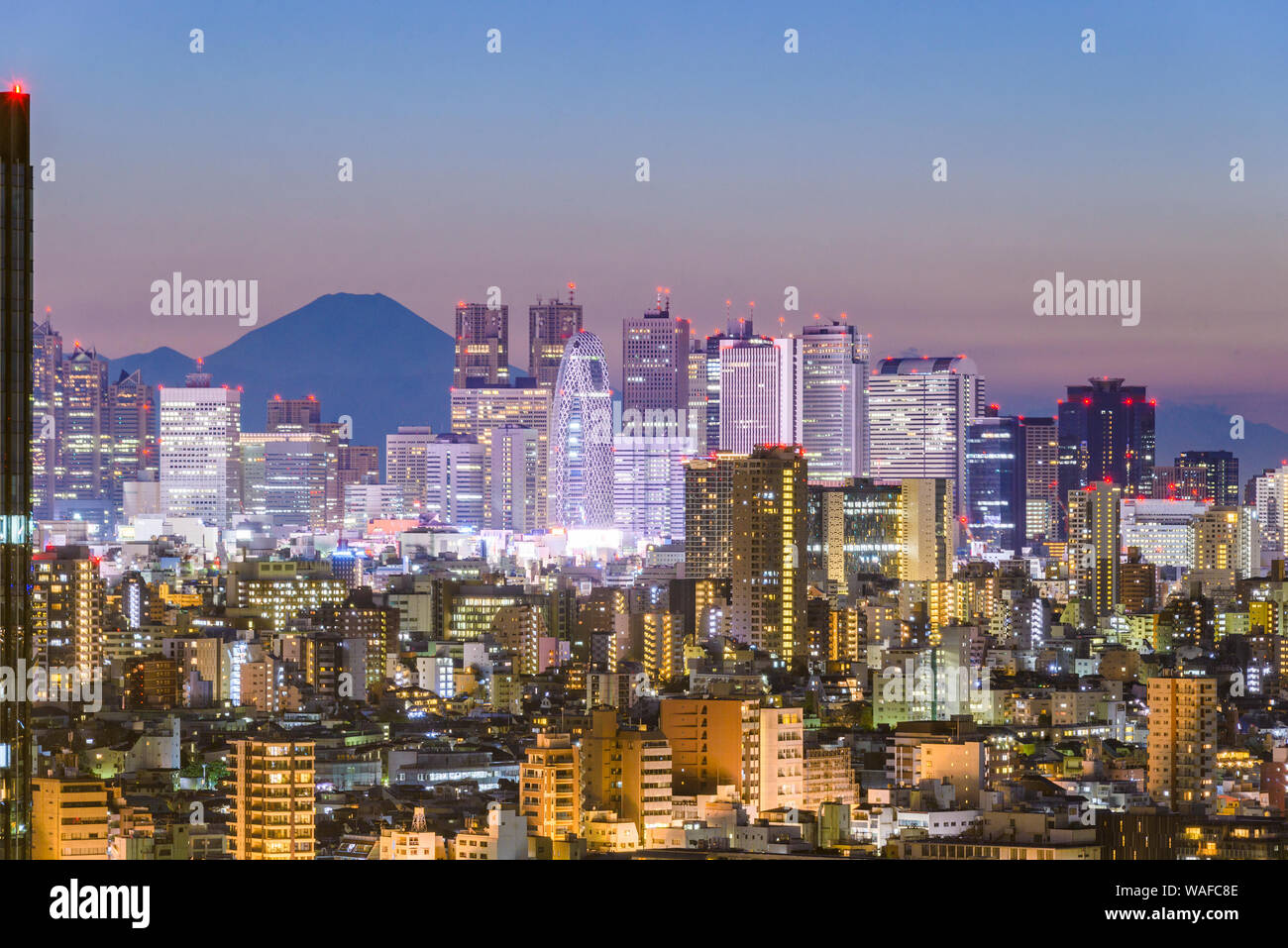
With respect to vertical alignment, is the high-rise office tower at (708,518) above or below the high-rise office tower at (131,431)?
below

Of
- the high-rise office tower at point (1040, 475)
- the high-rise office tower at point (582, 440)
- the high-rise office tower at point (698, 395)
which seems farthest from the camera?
the high-rise office tower at point (582, 440)

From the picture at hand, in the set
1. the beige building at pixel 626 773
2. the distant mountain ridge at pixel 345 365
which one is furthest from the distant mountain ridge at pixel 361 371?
the beige building at pixel 626 773

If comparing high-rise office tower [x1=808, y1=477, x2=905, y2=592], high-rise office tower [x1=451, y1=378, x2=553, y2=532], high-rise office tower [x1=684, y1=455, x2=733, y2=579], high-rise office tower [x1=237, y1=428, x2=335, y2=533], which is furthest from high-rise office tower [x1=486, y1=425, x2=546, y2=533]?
high-rise office tower [x1=684, y1=455, x2=733, y2=579]

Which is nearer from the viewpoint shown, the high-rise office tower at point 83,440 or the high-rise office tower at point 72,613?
the high-rise office tower at point 72,613

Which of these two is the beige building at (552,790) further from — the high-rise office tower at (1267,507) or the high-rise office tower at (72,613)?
the high-rise office tower at (1267,507)

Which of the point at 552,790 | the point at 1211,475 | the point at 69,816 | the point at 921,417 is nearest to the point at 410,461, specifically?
the point at 921,417

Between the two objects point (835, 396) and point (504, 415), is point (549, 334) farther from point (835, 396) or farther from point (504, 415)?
point (835, 396)
